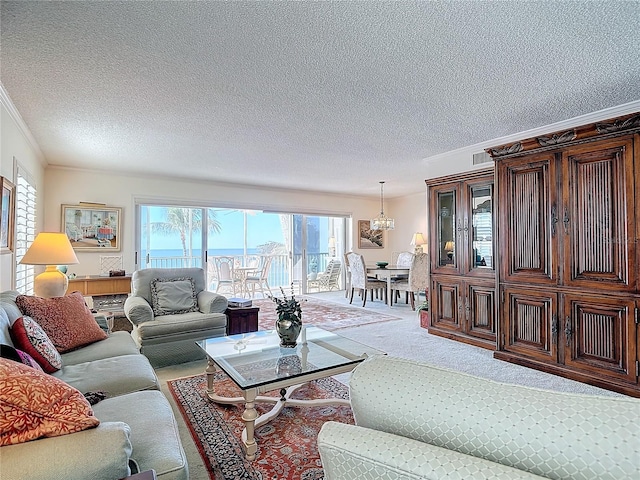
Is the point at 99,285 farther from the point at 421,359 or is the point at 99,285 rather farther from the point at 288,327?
the point at 421,359

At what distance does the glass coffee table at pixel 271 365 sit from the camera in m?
1.94

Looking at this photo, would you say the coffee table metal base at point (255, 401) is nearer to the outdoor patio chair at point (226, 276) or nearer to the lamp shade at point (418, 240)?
the outdoor patio chair at point (226, 276)

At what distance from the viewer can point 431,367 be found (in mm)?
774

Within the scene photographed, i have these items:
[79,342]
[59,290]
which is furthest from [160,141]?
[79,342]

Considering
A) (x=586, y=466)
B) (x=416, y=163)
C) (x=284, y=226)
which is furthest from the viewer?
(x=284, y=226)

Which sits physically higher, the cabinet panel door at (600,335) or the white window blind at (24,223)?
the white window blind at (24,223)

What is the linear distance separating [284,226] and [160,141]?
15.2ft

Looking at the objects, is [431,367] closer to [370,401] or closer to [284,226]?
[370,401]

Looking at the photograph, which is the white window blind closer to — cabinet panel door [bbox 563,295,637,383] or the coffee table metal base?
the coffee table metal base

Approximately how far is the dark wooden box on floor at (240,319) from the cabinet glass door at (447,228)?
2.43 metres

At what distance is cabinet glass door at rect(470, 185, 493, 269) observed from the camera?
3.93 m

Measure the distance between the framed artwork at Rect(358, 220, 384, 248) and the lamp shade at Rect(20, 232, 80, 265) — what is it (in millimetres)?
6342

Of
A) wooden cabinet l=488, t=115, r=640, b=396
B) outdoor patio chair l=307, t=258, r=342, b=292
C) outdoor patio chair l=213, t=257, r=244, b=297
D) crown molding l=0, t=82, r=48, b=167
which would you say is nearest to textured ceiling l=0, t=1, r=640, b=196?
crown molding l=0, t=82, r=48, b=167

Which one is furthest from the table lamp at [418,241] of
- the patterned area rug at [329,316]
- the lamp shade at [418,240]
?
the patterned area rug at [329,316]
